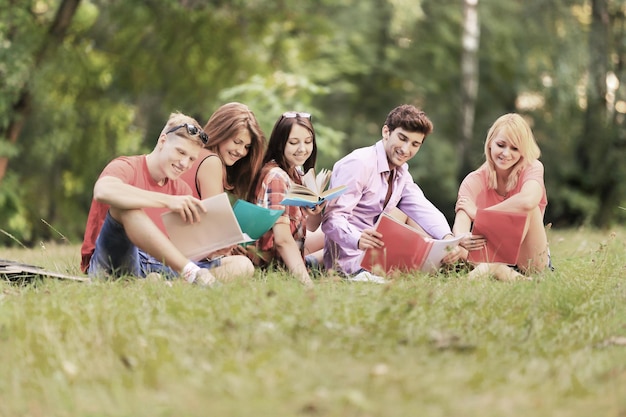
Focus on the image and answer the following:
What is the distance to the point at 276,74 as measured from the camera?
617 inches

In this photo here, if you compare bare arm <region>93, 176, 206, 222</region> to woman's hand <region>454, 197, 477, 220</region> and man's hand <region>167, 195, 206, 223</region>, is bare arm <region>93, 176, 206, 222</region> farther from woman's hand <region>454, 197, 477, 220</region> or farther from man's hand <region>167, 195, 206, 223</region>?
woman's hand <region>454, 197, 477, 220</region>

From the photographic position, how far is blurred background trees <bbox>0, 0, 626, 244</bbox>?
13375 mm

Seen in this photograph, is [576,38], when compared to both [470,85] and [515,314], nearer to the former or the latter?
[470,85]

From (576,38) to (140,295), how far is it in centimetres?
1332

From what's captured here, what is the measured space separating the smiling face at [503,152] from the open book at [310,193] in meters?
1.18

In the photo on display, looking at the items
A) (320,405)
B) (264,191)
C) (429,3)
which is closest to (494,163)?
(264,191)

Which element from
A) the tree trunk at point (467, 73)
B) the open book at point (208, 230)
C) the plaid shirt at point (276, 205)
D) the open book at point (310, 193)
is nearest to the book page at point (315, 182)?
the open book at point (310, 193)

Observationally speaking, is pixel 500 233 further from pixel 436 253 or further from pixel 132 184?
pixel 132 184

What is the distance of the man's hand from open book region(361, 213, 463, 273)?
1.12 m

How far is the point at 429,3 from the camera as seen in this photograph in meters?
19.9

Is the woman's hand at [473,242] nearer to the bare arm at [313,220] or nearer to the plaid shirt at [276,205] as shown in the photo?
the bare arm at [313,220]

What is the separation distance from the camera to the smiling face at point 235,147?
18.0ft

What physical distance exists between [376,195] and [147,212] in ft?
5.31

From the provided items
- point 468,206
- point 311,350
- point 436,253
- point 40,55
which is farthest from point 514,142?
point 40,55
